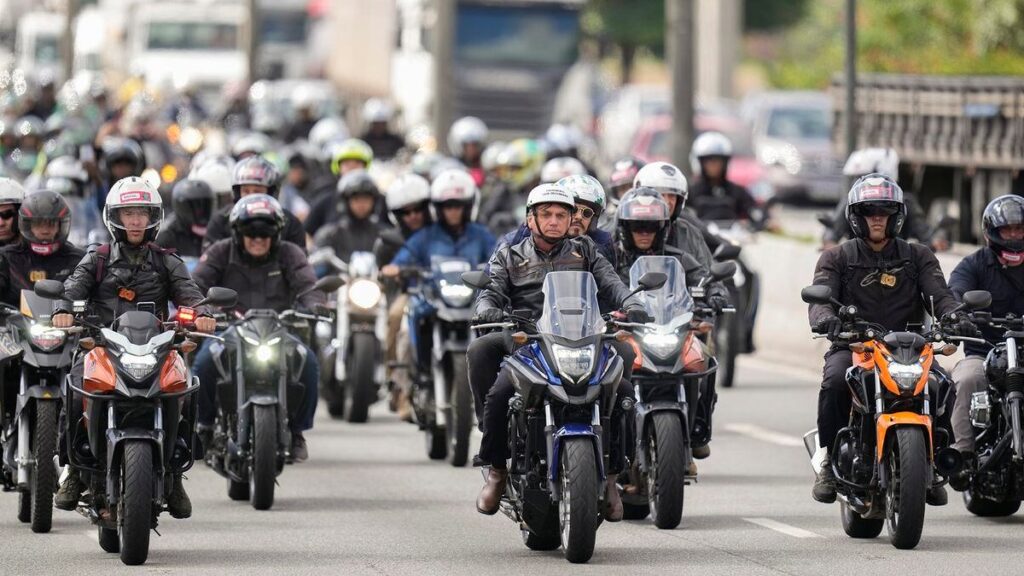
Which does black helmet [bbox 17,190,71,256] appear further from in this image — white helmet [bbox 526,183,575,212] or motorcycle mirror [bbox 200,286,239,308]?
white helmet [bbox 526,183,575,212]

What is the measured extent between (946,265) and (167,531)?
339 inches

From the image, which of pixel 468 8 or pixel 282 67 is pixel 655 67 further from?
pixel 468 8

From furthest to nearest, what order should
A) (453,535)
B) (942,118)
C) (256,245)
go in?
(942,118), (256,245), (453,535)

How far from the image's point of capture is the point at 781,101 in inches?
1735

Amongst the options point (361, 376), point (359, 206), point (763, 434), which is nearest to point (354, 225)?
point (359, 206)

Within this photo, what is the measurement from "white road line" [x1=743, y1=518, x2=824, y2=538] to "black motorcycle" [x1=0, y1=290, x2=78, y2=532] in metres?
3.50

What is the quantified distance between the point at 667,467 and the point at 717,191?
851 centimetres

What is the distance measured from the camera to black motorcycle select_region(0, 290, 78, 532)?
40.9 feet

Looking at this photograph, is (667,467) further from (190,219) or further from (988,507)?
(190,219)

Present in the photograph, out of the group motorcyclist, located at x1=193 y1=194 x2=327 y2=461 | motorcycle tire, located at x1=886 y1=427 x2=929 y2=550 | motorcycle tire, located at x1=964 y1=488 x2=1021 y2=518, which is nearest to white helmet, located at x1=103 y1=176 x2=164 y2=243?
motorcyclist, located at x1=193 y1=194 x2=327 y2=461

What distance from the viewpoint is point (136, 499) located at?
36.9 ft

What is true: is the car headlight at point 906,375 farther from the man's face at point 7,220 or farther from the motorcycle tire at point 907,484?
the man's face at point 7,220

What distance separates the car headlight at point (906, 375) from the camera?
11648 millimetres

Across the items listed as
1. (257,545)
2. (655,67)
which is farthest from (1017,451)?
(655,67)
